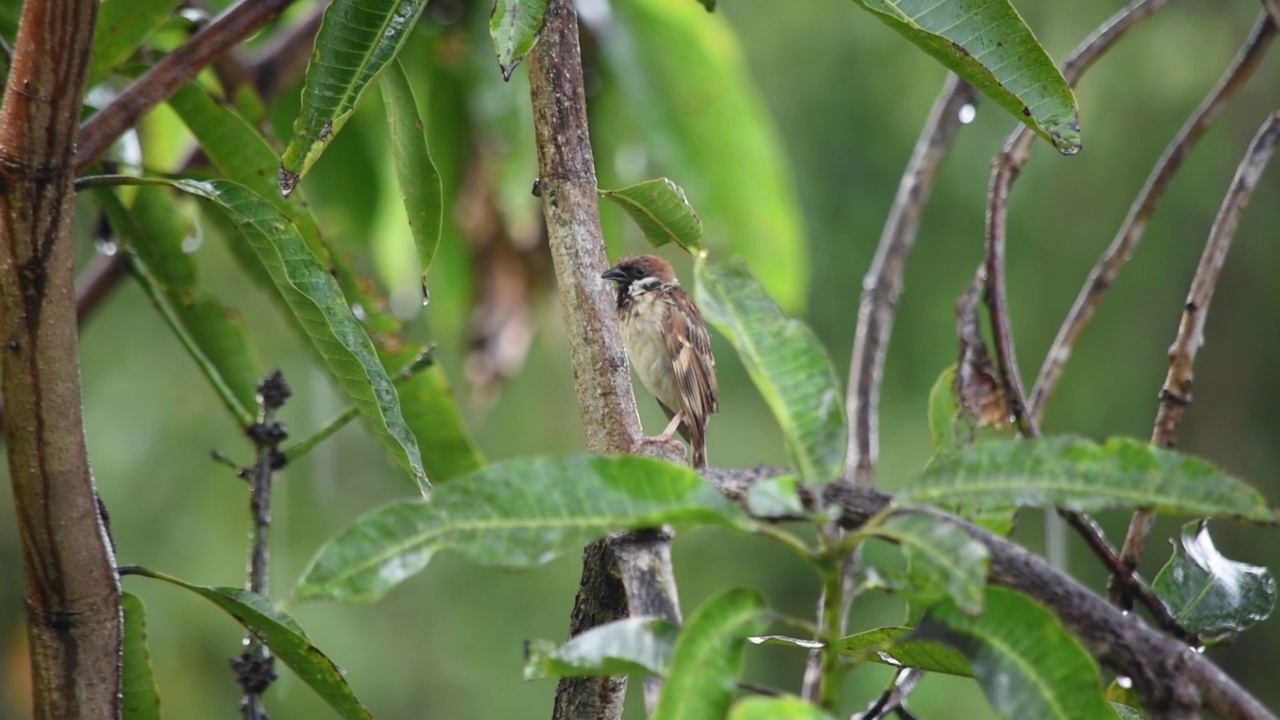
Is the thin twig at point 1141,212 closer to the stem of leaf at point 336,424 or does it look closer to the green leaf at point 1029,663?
the stem of leaf at point 336,424

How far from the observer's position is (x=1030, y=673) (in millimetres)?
1124

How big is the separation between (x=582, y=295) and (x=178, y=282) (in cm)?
135

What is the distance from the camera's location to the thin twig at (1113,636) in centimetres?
115

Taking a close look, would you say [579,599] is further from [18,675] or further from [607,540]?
[18,675]

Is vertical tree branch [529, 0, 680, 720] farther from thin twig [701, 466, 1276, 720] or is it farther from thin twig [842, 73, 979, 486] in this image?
thin twig [842, 73, 979, 486]

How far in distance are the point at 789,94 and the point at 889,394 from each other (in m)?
2.27

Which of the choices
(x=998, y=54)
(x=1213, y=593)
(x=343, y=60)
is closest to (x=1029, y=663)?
(x=1213, y=593)

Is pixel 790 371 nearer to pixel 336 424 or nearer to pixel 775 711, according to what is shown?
pixel 775 711

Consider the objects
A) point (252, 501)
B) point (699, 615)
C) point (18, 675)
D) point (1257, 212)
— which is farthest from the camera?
point (1257, 212)

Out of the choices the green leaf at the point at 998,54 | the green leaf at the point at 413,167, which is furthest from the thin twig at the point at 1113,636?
the green leaf at the point at 413,167

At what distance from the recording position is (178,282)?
2623 millimetres

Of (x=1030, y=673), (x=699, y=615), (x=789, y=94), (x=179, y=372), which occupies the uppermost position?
(x=789, y=94)

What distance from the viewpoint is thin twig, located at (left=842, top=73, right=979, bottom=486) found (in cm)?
292

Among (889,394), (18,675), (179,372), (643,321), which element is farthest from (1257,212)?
(18,675)
